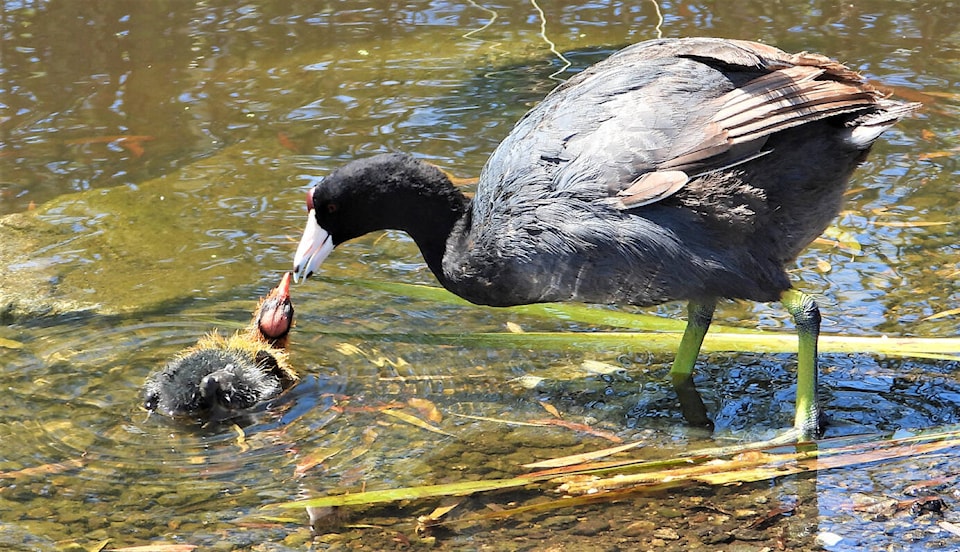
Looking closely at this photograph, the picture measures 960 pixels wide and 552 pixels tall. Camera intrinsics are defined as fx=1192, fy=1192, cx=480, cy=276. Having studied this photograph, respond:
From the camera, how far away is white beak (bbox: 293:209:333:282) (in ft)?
12.6

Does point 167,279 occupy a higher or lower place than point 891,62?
lower

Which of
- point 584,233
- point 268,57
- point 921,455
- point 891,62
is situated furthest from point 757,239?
point 268,57

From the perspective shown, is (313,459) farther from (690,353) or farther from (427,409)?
(690,353)

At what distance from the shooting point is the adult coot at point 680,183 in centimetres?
337

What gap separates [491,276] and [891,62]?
3.67 m

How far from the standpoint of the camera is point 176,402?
3617mm

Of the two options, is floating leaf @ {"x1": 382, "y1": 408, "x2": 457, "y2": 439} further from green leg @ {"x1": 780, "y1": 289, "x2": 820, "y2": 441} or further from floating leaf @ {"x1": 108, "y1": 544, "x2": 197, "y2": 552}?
green leg @ {"x1": 780, "y1": 289, "x2": 820, "y2": 441}

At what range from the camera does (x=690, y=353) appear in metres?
3.85

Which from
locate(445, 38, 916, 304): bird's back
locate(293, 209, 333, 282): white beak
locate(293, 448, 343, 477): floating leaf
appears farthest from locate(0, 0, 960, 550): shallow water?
locate(445, 38, 916, 304): bird's back

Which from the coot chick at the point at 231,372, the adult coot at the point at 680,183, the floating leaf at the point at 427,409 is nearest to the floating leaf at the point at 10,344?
the coot chick at the point at 231,372

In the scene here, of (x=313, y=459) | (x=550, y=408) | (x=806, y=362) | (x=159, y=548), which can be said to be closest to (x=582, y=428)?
(x=550, y=408)

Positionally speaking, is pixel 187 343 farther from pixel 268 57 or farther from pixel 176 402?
pixel 268 57

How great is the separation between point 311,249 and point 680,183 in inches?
48.9

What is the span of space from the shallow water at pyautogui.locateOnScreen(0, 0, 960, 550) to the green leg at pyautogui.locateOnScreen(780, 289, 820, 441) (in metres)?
0.09
